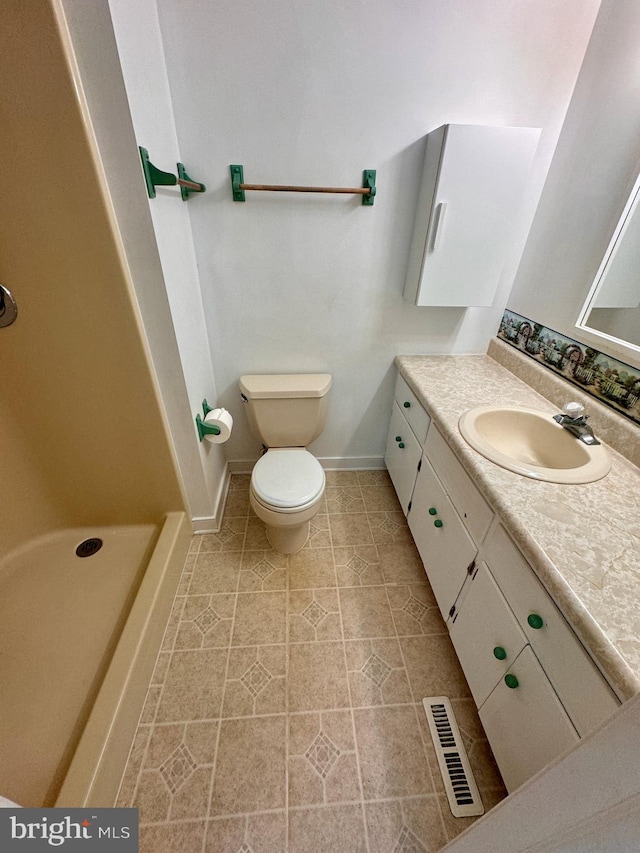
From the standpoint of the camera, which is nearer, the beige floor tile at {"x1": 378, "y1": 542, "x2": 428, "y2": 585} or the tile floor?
the tile floor

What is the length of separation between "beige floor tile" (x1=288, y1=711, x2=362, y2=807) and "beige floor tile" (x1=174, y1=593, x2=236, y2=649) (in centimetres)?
39

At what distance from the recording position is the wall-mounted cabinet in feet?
3.87

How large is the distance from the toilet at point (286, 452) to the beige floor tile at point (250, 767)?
2.09 ft

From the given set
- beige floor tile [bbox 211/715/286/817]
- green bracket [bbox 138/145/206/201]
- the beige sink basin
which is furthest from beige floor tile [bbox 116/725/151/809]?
green bracket [bbox 138/145/206/201]

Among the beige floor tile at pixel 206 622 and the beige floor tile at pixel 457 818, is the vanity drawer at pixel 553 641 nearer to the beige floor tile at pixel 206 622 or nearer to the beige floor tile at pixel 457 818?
the beige floor tile at pixel 457 818

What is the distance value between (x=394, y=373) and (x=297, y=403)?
56 cm

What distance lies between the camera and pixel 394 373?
5.84 feet

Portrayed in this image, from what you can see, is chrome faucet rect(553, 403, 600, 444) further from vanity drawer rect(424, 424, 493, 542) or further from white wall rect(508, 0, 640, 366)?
vanity drawer rect(424, 424, 493, 542)

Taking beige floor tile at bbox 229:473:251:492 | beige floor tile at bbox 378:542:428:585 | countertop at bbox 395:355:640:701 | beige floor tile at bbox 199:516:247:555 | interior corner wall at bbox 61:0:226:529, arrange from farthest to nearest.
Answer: beige floor tile at bbox 229:473:251:492 < beige floor tile at bbox 199:516:247:555 < beige floor tile at bbox 378:542:428:585 < interior corner wall at bbox 61:0:226:529 < countertop at bbox 395:355:640:701

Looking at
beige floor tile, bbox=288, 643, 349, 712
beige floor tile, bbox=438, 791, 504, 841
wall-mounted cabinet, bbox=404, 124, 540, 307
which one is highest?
wall-mounted cabinet, bbox=404, 124, 540, 307

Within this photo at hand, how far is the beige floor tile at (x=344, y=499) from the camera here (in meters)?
1.85

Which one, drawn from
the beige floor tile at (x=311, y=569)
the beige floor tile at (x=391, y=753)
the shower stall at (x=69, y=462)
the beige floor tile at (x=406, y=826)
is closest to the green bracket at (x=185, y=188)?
the shower stall at (x=69, y=462)

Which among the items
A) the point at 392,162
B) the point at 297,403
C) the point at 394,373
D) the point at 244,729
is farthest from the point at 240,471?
the point at 392,162

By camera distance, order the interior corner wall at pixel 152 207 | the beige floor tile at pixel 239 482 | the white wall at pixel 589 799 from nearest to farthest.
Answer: the white wall at pixel 589 799 < the interior corner wall at pixel 152 207 < the beige floor tile at pixel 239 482
